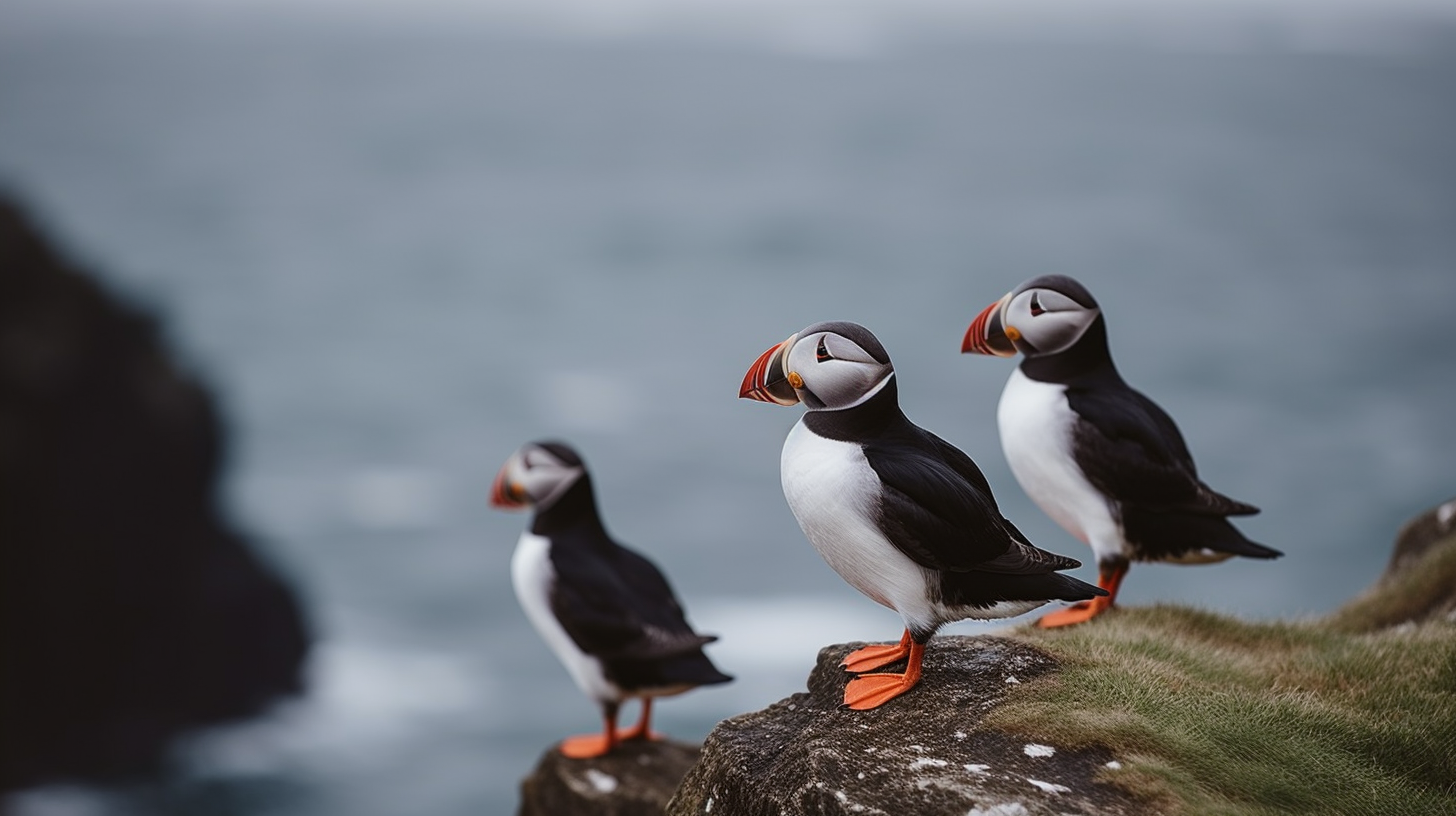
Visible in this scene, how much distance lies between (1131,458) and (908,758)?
241 centimetres

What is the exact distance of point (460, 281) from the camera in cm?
8688

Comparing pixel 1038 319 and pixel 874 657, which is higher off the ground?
pixel 1038 319

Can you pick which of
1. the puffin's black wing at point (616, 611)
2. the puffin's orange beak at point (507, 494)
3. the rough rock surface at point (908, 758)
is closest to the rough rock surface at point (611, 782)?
the puffin's black wing at point (616, 611)

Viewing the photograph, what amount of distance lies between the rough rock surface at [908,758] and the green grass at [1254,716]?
0.13 metres

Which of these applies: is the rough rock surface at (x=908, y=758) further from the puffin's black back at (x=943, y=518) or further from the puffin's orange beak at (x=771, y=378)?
the puffin's orange beak at (x=771, y=378)

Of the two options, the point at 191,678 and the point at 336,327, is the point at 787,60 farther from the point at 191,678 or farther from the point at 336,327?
the point at 191,678

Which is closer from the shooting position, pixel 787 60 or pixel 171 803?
pixel 171 803

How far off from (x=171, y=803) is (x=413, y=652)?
11991 millimetres

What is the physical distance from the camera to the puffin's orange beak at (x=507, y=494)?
9094mm

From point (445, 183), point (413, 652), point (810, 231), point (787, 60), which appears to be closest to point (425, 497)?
point (413, 652)

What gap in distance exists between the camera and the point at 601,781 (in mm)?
8852

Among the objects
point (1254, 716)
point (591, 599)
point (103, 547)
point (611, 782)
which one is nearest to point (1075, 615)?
point (1254, 716)

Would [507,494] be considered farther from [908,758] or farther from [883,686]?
[908,758]

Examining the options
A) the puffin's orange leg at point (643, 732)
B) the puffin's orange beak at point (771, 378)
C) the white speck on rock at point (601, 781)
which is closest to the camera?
the puffin's orange beak at point (771, 378)
